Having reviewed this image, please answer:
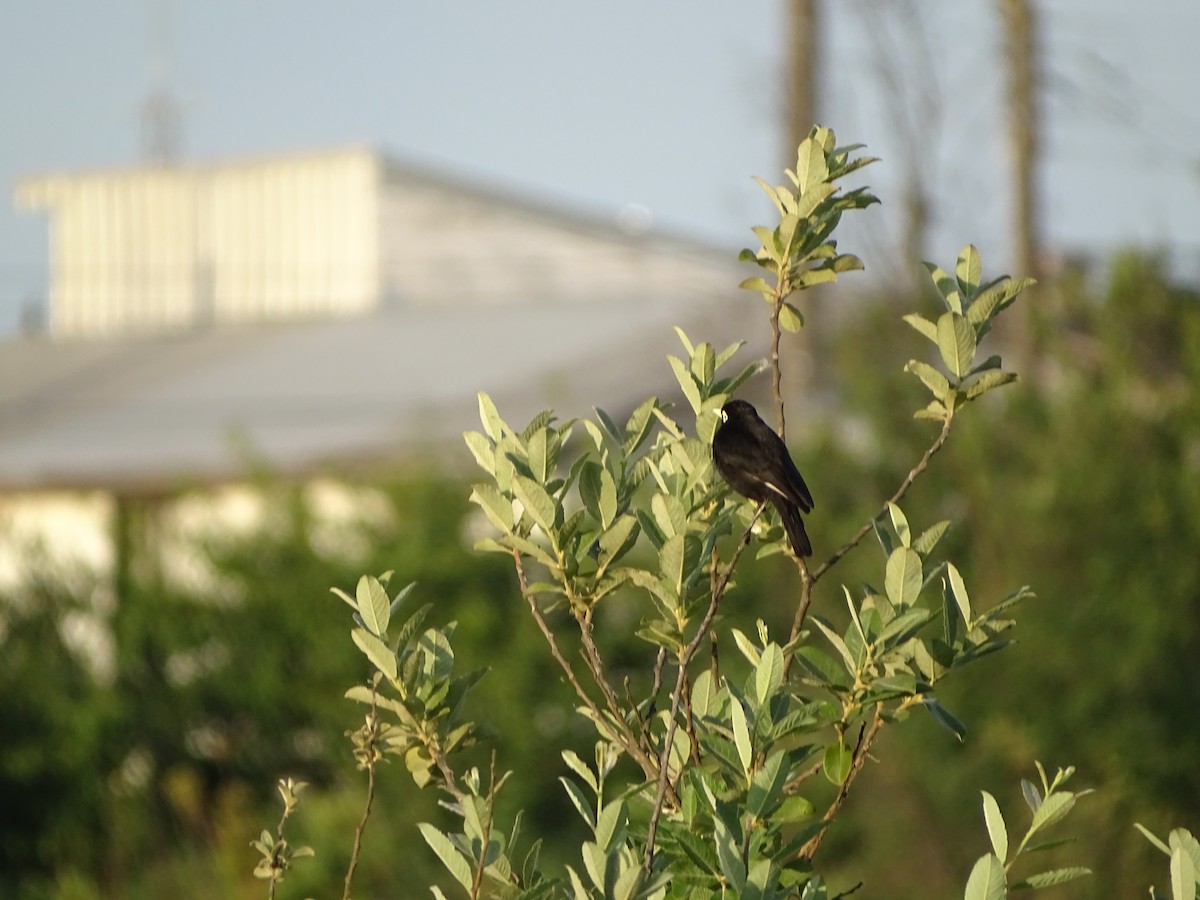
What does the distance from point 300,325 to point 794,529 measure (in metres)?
22.7

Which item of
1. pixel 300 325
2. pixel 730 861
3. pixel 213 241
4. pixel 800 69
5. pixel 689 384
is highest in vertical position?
pixel 800 69

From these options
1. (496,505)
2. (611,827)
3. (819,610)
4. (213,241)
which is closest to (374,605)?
(496,505)

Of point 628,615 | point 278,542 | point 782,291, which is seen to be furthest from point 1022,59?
point 782,291

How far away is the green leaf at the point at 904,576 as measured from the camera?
7.29 ft

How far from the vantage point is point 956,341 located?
7.68 ft

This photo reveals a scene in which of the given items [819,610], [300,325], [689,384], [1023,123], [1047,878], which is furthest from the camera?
[300,325]

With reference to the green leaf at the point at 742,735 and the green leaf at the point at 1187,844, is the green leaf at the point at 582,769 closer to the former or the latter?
the green leaf at the point at 742,735

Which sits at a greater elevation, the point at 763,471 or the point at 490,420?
the point at 490,420

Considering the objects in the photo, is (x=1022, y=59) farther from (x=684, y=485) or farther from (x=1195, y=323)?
(x=684, y=485)

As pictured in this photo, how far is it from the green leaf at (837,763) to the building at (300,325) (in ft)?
34.8

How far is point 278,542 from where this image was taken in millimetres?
13484

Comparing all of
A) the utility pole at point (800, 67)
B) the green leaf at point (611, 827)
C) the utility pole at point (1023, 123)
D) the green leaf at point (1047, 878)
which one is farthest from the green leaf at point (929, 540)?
the utility pole at point (1023, 123)

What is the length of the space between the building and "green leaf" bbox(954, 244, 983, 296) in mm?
10537

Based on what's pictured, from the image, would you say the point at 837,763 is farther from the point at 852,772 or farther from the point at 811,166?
the point at 811,166
